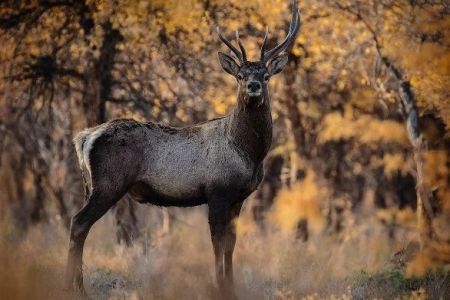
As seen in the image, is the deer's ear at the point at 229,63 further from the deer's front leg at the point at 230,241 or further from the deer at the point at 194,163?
the deer's front leg at the point at 230,241

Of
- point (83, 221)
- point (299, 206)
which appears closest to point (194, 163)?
point (83, 221)

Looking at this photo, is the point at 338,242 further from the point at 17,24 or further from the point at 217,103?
the point at 17,24

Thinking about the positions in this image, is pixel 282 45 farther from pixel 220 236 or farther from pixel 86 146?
pixel 86 146

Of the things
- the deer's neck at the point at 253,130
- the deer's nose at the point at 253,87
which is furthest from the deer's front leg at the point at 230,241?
the deer's nose at the point at 253,87

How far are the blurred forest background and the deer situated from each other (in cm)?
61

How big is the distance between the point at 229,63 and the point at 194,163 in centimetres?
122

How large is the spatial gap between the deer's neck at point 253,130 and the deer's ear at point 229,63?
0.41m

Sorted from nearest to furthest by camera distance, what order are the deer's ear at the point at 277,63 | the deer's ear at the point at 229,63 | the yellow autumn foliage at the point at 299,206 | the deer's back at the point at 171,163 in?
the deer's back at the point at 171,163, the deer's ear at the point at 229,63, the deer's ear at the point at 277,63, the yellow autumn foliage at the point at 299,206

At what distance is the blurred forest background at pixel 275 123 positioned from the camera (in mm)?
10781

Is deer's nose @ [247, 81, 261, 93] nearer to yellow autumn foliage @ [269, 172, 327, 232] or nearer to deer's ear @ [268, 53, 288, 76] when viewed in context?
deer's ear @ [268, 53, 288, 76]

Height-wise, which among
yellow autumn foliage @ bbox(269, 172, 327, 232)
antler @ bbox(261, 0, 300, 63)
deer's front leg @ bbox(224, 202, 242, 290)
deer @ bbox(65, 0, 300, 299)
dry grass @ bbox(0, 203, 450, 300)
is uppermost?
antler @ bbox(261, 0, 300, 63)

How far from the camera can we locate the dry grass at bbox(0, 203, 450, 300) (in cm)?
966

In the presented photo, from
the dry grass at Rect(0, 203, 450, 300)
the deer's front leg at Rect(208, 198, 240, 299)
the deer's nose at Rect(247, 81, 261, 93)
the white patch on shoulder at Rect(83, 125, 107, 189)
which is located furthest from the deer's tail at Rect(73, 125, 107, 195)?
the deer's nose at Rect(247, 81, 261, 93)

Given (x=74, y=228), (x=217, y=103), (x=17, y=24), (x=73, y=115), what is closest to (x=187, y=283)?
(x=74, y=228)
